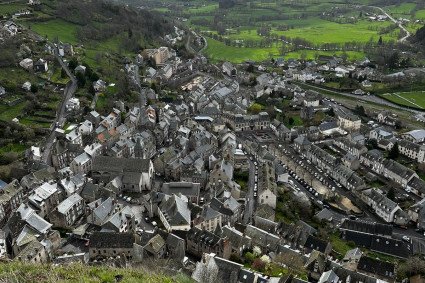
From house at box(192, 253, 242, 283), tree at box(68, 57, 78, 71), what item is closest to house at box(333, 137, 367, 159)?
house at box(192, 253, 242, 283)

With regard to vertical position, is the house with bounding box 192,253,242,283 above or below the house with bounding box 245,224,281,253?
above

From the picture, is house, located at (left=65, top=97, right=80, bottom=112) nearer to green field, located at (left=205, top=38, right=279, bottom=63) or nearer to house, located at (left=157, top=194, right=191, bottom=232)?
house, located at (left=157, top=194, right=191, bottom=232)

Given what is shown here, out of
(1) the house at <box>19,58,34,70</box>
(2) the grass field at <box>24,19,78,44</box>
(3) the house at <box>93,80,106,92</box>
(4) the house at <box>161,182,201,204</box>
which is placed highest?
(2) the grass field at <box>24,19,78,44</box>

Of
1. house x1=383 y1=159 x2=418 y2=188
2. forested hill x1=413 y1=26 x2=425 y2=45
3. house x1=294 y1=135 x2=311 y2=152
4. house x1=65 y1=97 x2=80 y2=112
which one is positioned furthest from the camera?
forested hill x1=413 y1=26 x2=425 y2=45

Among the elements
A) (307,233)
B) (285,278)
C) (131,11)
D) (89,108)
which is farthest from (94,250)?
(131,11)

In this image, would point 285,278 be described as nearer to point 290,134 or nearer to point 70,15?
point 290,134

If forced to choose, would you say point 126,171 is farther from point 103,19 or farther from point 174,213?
point 103,19
